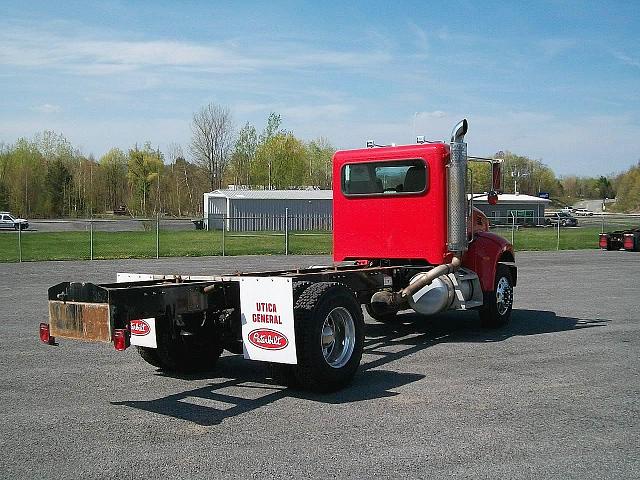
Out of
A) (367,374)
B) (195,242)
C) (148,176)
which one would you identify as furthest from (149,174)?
(367,374)

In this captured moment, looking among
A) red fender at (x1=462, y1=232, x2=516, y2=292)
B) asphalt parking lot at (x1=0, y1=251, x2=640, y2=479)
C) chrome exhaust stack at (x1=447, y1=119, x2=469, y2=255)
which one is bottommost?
asphalt parking lot at (x1=0, y1=251, x2=640, y2=479)

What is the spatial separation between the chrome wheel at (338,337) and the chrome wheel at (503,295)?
14.8 feet

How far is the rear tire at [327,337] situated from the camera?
24.1 ft

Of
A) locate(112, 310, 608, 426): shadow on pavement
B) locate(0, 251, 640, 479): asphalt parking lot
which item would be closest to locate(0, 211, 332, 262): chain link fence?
locate(112, 310, 608, 426): shadow on pavement

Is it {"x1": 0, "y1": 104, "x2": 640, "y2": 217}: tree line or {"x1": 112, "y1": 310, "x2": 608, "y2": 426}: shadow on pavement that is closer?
{"x1": 112, "y1": 310, "x2": 608, "y2": 426}: shadow on pavement

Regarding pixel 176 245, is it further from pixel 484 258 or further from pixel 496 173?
pixel 496 173

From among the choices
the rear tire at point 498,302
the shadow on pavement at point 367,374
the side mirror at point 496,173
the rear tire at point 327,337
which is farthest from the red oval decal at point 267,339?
the side mirror at point 496,173

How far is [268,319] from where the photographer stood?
7.40 m

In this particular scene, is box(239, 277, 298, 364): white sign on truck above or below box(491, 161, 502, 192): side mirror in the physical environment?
below

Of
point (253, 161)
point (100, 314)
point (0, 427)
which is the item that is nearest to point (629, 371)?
point (100, 314)

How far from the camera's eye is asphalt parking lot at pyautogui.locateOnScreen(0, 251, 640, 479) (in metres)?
5.42

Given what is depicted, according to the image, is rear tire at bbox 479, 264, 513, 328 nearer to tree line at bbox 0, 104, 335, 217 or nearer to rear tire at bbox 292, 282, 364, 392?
rear tire at bbox 292, 282, 364, 392

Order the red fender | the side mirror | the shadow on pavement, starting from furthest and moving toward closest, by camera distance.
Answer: the red fender
the side mirror
the shadow on pavement

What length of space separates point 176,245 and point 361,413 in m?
30.4
